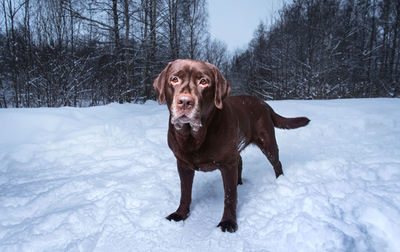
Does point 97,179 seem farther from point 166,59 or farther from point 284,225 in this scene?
point 166,59

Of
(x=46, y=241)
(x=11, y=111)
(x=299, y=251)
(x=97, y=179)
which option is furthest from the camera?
(x=11, y=111)

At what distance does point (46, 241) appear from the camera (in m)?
1.57

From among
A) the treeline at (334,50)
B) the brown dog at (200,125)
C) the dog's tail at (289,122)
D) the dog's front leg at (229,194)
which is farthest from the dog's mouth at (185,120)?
the treeline at (334,50)

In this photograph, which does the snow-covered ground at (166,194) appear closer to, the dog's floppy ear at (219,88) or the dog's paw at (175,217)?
the dog's paw at (175,217)

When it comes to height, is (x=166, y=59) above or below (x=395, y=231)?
above

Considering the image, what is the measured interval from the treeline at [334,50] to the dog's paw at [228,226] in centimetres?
1237

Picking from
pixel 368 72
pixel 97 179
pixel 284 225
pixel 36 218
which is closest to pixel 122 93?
pixel 97 179

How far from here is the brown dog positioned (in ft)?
4.93

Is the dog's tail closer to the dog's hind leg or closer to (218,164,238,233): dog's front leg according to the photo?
the dog's hind leg

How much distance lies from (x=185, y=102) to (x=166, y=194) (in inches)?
51.5

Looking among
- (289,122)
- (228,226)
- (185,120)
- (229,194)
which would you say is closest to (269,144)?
(289,122)

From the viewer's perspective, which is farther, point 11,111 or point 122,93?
point 122,93

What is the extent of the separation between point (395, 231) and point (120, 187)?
2.36 metres

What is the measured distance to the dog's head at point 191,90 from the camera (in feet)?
4.70
